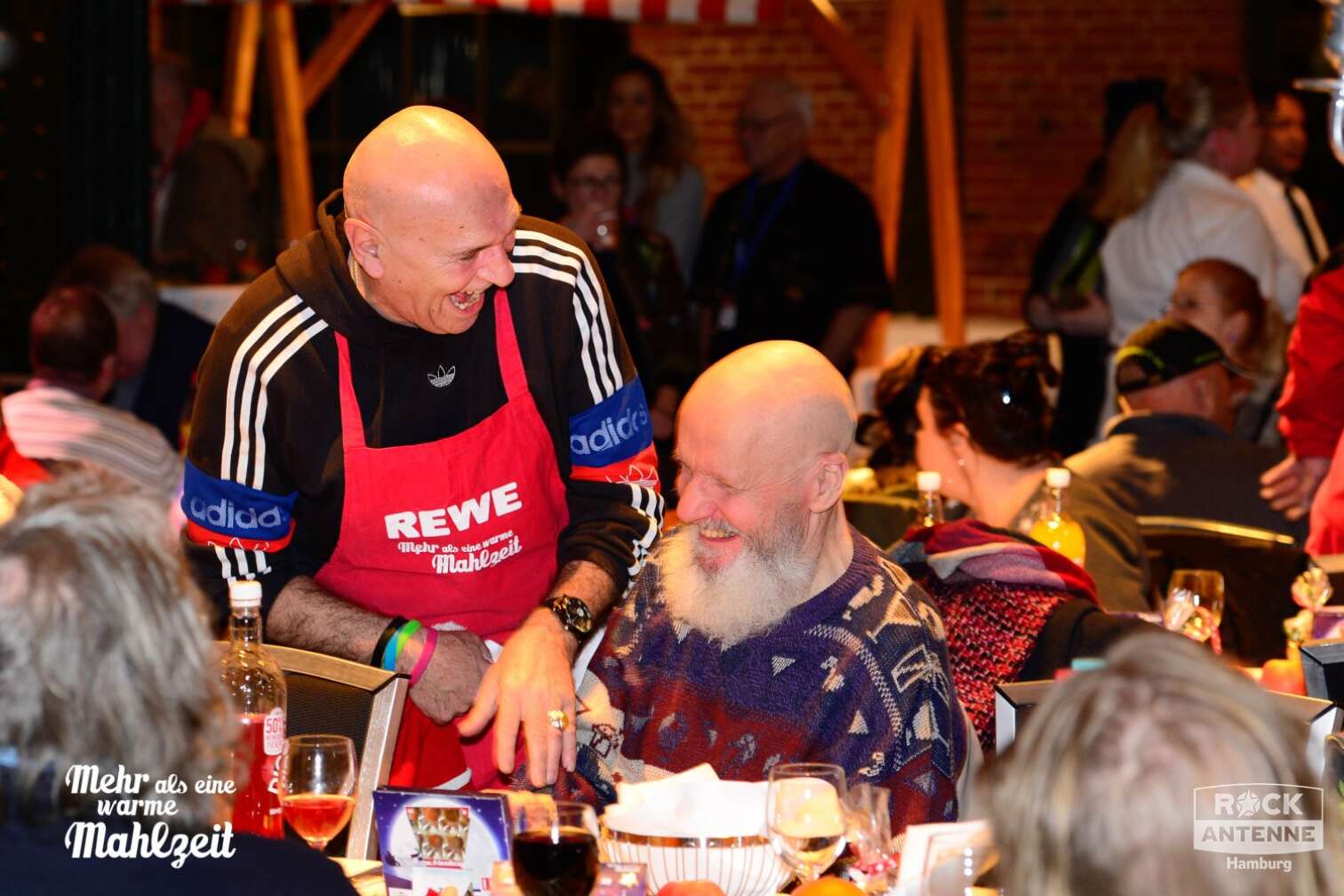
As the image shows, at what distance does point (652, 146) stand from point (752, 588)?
439 centimetres

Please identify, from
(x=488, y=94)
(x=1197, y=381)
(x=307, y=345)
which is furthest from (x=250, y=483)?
(x=488, y=94)

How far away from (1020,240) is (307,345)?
25.0ft

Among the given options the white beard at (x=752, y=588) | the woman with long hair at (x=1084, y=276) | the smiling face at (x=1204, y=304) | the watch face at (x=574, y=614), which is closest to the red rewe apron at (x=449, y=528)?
the watch face at (x=574, y=614)

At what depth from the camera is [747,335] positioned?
258 inches

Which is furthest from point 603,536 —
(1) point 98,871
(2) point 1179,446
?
(2) point 1179,446

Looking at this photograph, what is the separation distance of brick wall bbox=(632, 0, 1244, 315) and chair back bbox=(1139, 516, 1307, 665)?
610 cm

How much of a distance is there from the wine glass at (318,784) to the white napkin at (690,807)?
36 centimetres

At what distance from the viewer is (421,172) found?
2863mm

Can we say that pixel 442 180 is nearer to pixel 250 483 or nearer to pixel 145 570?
pixel 250 483

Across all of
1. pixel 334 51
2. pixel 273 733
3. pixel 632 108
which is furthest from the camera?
pixel 334 51

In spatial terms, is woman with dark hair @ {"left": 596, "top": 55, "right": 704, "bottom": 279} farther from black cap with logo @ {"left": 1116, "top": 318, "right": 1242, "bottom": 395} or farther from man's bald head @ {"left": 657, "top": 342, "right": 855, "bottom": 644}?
man's bald head @ {"left": 657, "top": 342, "right": 855, "bottom": 644}

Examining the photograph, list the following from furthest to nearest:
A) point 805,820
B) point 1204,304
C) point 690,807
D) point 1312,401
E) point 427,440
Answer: point 1204,304 → point 1312,401 → point 427,440 → point 690,807 → point 805,820

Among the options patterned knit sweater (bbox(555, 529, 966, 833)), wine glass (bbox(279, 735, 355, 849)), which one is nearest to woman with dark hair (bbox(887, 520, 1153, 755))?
patterned knit sweater (bbox(555, 529, 966, 833))

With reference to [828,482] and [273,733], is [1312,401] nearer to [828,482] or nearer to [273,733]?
[828,482]
